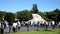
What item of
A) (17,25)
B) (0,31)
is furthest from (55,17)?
(0,31)

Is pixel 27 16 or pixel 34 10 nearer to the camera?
pixel 27 16

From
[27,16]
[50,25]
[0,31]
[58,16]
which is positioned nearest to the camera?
[0,31]

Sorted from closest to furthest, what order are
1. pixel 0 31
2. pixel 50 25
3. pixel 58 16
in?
pixel 0 31 → pixel 50 25 → pixel 58 16

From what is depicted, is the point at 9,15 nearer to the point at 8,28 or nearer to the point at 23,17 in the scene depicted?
the point at 8,28

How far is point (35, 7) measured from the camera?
122125 millimetres

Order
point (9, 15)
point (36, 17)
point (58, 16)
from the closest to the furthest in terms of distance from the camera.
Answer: point (9, 15)
point (36, 17)
point (58, 16)

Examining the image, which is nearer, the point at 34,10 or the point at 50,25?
the point at 50,25

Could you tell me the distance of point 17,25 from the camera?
89.9 feet

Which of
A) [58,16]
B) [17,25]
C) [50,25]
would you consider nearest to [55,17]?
[58,16]

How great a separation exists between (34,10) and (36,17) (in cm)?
5825

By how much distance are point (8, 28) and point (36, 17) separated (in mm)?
36123

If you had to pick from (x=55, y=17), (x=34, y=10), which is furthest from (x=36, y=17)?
(x=34, y=10)

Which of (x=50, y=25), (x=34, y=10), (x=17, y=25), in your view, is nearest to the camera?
(x=17, y=25)

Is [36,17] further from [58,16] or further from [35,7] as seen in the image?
[35,7]
